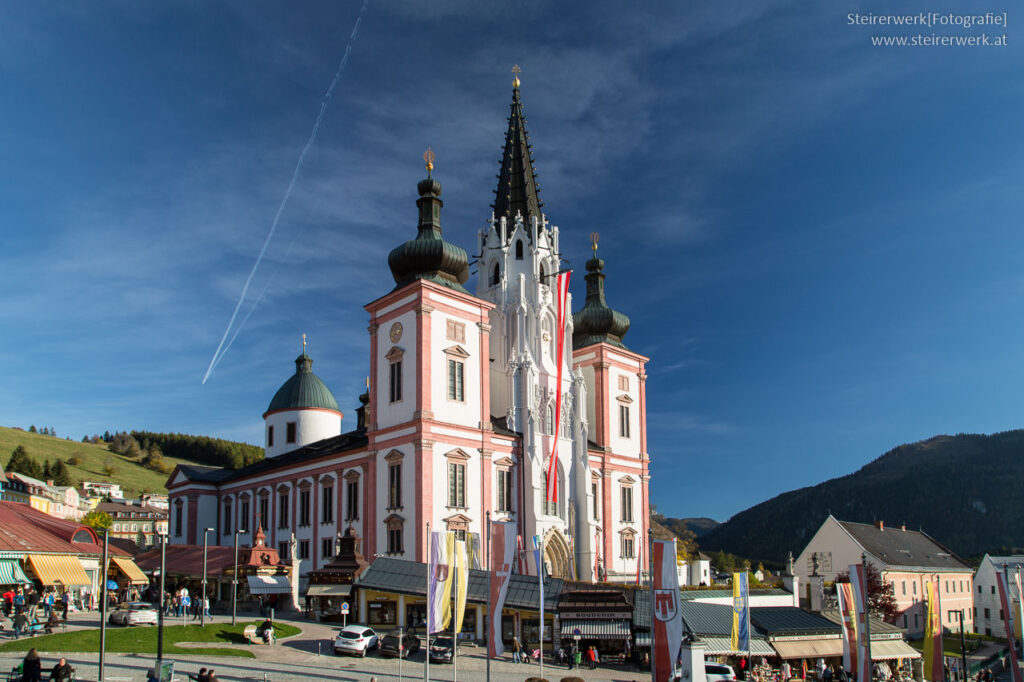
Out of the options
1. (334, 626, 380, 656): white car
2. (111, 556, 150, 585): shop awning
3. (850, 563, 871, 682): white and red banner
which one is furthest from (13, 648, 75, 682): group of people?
(850, 563, 871, 682): white and red banner

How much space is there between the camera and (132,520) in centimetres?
13988

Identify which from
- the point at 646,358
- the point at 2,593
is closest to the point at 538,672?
the point at 2,593

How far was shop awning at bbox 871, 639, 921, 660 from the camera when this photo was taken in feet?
145

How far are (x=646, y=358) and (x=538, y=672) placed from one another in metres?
36.4

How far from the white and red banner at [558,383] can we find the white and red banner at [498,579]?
64.5ft

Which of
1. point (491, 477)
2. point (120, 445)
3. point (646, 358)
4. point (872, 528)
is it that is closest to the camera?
point (491, 477)

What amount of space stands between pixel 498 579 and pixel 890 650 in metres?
Result: 23.7

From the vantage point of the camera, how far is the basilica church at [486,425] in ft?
169

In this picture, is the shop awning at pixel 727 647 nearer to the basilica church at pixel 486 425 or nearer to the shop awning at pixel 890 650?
the shop awning at pixel 890 650

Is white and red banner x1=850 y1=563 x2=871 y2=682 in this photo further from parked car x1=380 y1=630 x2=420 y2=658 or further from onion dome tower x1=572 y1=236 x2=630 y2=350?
onion dome tower x1=572 y1=236 x2=630 y2=350

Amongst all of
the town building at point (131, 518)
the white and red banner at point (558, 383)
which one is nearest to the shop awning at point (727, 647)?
the white and red banner at point (558, 383)

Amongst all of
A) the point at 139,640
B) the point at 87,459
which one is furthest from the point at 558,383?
the point at 87,459

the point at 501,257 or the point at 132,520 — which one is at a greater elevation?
the point at 501,257

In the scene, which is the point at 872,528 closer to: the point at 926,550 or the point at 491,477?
the point at 926,550
